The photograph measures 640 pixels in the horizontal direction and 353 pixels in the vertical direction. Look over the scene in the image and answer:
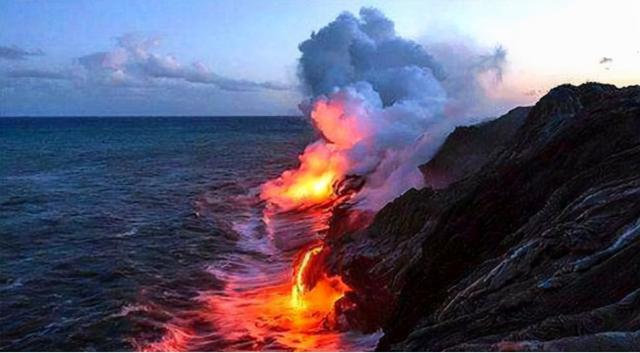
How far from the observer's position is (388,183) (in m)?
29.7

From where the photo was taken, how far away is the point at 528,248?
1053 cm

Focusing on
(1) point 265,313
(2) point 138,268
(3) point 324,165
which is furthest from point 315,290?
(3) point 324,165

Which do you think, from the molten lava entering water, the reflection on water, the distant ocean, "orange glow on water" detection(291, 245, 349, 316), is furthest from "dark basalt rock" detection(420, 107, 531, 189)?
the distant ocean

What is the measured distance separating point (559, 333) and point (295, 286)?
14.1 metres

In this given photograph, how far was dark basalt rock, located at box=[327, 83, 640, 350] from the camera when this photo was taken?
27.4 feet

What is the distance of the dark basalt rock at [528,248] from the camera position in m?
8.36

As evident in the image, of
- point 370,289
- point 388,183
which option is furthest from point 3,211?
point 370,289

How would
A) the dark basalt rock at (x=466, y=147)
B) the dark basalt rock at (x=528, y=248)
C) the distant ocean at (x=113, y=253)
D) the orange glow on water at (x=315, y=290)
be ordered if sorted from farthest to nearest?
the dark basalt rock at (x=466, y=147) < the distant ocean at (x=113, y=253) < the orange glow on water at (x=315, y=290) < the dark basalt rock at (x=528, y=248)

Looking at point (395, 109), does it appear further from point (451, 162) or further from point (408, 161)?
point (451, 162)

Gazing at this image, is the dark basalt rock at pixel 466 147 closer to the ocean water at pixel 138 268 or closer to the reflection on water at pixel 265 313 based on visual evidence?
the reflection on water at pixel 265 313

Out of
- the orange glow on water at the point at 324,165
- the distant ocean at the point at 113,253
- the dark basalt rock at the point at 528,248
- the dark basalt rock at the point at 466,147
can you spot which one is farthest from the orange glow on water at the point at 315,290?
the orange glow on water at the point at 324,165

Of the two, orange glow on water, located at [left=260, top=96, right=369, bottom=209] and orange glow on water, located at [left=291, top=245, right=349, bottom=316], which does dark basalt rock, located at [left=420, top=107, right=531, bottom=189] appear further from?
orange glow on water, located at [left=260, top=96, right=369, bottom=209]

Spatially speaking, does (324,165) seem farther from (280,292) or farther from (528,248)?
(528,248)

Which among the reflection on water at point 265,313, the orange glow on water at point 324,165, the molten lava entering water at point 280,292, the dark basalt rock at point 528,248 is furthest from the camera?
the orange glow on water at point 324,165
